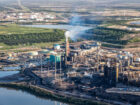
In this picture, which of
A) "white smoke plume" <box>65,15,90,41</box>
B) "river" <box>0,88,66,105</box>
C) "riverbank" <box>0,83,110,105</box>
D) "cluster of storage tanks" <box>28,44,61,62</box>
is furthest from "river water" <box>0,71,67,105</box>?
"white smoke plume" <box>65,15,90,41</box>

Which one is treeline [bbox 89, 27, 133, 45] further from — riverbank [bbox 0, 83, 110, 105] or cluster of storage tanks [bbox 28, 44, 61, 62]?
riverbank [bbox 0, 83, 110, 105]

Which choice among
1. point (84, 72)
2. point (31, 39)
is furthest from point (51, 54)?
point (31, 39)

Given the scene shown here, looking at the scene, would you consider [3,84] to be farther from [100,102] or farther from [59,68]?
[100,102]

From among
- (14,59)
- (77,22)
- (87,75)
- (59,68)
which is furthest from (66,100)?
(77,22)

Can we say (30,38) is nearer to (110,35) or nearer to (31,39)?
(31,39)

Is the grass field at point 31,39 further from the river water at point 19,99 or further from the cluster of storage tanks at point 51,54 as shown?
the river water at point 19,99

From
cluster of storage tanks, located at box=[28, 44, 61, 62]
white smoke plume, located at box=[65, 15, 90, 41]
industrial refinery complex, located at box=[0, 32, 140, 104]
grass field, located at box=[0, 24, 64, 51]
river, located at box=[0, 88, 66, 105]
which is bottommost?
river, located at box=[0, 88, 66, 105]
